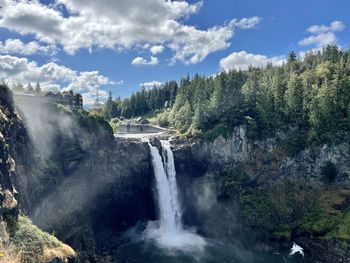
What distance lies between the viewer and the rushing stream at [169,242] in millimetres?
59250

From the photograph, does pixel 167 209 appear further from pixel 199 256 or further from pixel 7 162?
pixel 7 162

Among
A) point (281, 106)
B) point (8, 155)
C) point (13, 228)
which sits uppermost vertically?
point (281, 106)

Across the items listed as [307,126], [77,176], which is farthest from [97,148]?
[307,126]

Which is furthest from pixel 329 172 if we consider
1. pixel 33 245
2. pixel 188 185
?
pixel 33 245

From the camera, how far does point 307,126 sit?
258 ft

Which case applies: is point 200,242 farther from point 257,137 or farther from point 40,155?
point 40,155

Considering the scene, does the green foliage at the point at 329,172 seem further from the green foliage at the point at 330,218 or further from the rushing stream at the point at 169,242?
the rushing stream at the point at 169,242

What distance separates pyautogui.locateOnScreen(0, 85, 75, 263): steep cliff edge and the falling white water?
103 feet

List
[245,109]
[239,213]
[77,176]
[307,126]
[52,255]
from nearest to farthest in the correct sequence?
1. [52,255]
2. [77,176]
3. [239,213]
4. [307,126]
5. [245,109]

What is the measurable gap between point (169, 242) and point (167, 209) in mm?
9604

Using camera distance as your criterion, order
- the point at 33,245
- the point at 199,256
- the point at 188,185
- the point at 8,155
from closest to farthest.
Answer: the point at 33,245, the point at 8,155, the point at 199,256, the point at 188,185

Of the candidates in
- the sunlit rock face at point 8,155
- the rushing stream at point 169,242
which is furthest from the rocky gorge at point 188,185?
the rushing stream at point 169,242

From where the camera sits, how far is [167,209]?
2953 inches

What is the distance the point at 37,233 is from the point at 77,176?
25567 millimetres
